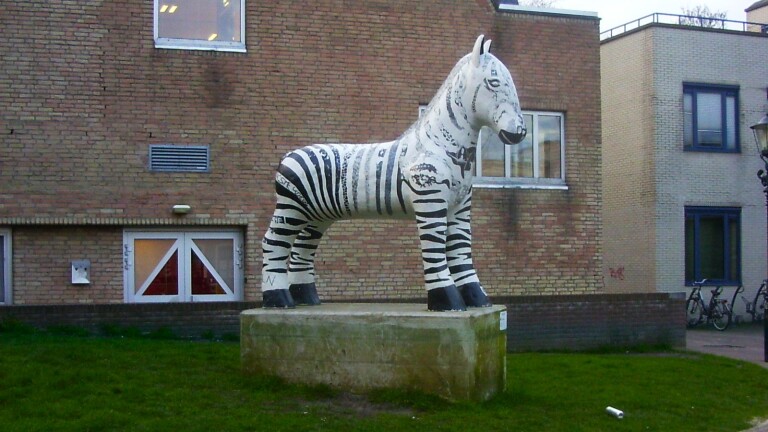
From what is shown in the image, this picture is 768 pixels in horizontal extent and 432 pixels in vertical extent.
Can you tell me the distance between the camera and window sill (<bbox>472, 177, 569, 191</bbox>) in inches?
786

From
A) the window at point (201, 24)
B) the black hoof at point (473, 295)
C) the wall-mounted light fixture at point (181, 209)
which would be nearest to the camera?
the black hoof at point (473, 295)

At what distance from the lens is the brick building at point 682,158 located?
26.4 m

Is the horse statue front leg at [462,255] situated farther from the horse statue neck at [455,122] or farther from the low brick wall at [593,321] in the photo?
the low brick wall at [593,321]

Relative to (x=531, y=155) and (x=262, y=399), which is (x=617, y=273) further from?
(x=262, y=399)

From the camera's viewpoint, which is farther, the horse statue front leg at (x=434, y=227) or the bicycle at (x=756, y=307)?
the bicycle at (x=756, y=307)

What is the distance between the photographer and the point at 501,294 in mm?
19703

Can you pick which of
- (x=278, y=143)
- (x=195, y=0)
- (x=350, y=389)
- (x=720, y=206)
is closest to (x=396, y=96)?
(x=278, y=143)

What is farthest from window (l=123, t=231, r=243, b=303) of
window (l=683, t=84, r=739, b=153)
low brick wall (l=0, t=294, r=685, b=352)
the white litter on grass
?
window (l=683, t=84, r=739, b=153)

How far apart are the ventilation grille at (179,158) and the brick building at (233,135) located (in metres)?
0.03

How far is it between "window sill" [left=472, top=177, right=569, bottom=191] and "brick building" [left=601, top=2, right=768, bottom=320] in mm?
6957

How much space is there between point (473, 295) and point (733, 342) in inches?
527

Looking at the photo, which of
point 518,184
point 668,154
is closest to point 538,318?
point 518,184

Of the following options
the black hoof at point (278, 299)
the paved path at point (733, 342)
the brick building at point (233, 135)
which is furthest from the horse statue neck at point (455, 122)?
the brick building at point (233, 135)

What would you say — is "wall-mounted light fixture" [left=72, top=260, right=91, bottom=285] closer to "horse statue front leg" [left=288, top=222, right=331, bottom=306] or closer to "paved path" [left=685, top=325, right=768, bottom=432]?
"horse statue front leg" [left=288, top=222, right=331, bottom=306]
